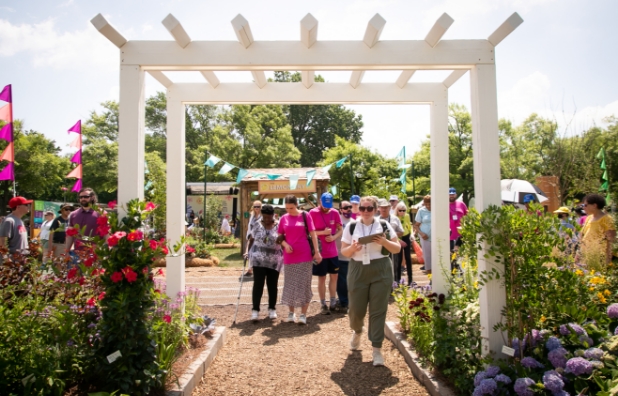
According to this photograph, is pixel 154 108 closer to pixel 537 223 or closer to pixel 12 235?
pixel 12 235

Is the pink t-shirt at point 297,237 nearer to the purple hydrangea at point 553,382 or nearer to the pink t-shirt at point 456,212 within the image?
the pink t-shirt at point 456,212

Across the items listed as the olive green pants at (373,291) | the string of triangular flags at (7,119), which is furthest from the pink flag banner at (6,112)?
the olive green pants at (373,291)

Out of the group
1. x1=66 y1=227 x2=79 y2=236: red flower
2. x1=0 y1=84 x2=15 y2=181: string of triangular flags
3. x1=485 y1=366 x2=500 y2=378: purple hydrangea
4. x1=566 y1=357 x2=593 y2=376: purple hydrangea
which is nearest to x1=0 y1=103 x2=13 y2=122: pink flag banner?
x1=0 y1=84 x2=15 y2=181: string of triangular flags

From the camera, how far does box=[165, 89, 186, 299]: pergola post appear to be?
5164 mm

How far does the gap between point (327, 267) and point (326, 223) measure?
72 cm

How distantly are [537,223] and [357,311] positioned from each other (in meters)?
2.13

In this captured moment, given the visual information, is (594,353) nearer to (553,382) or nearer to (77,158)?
(553,382)

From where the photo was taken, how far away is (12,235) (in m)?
6.39

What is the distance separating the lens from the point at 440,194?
5.55 m

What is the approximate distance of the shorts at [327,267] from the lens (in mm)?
6949

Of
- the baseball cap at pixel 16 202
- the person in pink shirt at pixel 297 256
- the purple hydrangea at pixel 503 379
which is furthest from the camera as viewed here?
the person in pink shirt at pixel 297 256

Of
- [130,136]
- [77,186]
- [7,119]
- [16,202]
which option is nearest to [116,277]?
[130,136]

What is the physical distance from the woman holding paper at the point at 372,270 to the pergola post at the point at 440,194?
105 centimetres

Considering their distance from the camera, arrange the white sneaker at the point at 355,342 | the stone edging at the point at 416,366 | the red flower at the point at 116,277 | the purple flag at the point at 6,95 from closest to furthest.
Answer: the red flower at the point at 116,277 < the stone edging at the point at 416,366 < the white sneaker at the point at 355,342 < the purple flag at the point at 6,95
